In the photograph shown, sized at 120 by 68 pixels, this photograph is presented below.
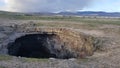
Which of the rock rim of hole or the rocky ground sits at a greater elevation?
the rocky ground

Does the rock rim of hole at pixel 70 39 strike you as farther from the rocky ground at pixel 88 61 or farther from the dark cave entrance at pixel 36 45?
the rocky ground at pixel 88 61

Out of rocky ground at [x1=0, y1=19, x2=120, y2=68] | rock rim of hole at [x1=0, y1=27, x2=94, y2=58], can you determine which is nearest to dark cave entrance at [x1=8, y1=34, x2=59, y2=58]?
rock rim of hole at [x1=0, y1=27, x2=94, y2=58]

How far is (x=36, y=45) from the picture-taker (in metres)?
44.0

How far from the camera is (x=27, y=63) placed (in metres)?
24.3

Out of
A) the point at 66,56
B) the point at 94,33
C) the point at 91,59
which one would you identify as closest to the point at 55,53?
the point at 66,56

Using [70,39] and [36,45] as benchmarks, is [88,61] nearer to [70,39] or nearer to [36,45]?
[70,39]

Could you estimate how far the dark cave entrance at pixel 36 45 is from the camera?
41375mm

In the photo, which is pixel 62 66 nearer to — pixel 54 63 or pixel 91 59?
pixel 54 63

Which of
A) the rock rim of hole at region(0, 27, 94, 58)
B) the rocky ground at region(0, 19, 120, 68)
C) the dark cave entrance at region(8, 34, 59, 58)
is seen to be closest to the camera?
the rocky ground at region(0, 19, 120, 68)

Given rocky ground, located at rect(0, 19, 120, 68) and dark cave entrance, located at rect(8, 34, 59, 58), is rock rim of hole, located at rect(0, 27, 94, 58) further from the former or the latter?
rocky ground, located at rect(0, 19, 120, 68)

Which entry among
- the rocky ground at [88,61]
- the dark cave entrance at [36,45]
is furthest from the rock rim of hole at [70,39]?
the rocky ground at [88,61]

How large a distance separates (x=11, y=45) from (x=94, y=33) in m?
9.13

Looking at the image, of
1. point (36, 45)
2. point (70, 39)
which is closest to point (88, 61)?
point (70, 39)

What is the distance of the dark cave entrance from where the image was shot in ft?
136
